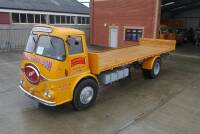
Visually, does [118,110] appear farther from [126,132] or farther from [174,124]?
[174,124]

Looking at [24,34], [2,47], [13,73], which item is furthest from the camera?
[24,34]

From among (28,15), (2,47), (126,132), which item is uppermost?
(28,15)

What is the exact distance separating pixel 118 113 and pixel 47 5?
2033 centimetres

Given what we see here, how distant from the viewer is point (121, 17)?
19984 mm

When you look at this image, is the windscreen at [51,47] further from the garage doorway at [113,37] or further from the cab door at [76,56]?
the garage doorway at [113,37]

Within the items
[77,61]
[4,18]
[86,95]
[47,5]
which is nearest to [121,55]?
[86,95]

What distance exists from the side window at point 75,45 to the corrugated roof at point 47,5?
601 inches

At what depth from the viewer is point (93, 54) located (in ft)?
21.2

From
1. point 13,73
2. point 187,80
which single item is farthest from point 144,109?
point 13,73

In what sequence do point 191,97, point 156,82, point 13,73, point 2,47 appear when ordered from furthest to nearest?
1. point 2,47
2. point 13,73
3. point 156,82
4. point 191,97

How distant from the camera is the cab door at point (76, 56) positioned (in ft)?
19.3

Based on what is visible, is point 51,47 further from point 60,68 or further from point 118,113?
point 118,113

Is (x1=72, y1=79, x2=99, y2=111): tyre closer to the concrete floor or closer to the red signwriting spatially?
the concrete floor

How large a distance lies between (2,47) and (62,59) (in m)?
13.2
